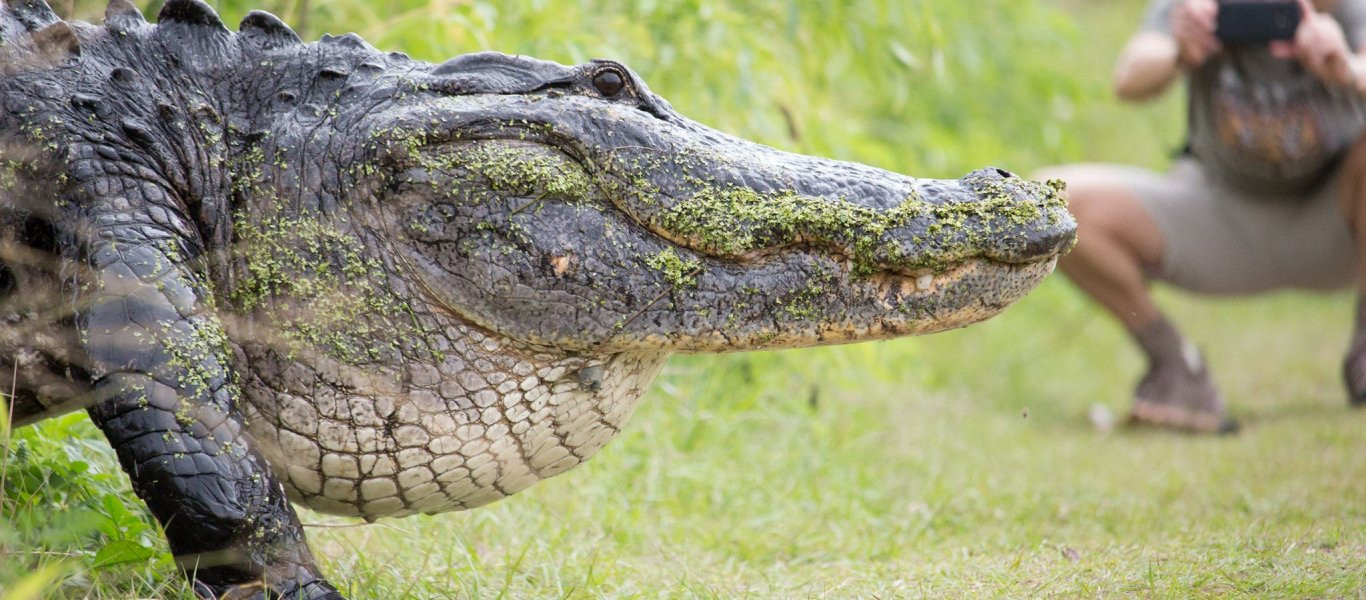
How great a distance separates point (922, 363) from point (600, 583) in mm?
3584

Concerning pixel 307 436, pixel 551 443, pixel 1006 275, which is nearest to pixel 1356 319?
pixel 1006 275

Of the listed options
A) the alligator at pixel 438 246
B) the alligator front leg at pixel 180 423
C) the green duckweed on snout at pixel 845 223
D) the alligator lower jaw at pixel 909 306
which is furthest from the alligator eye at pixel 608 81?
the alligator front leg at pixel 180 423

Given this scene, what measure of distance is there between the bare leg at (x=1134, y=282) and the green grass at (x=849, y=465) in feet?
0.76

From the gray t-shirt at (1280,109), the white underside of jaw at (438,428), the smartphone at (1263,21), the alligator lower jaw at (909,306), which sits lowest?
the white underside of jaw at (438,428)

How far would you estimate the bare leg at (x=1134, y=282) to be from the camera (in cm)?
495

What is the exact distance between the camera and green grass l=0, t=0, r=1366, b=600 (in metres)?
2.33

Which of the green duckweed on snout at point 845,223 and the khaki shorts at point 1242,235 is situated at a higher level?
the khaki shorts at point 1242,235

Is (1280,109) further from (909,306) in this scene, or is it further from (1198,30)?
(909,306)

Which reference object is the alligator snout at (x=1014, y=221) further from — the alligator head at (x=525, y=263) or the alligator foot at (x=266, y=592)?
the alligator foot at (x=266, y=592)

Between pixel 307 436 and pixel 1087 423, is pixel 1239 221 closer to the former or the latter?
pixel 1087 423

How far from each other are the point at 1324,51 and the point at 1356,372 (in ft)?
4.15

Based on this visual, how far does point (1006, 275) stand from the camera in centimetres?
197

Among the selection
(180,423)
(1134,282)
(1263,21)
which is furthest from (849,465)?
(180,423)

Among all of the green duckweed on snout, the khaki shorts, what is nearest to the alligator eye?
the green duckweed on snout
